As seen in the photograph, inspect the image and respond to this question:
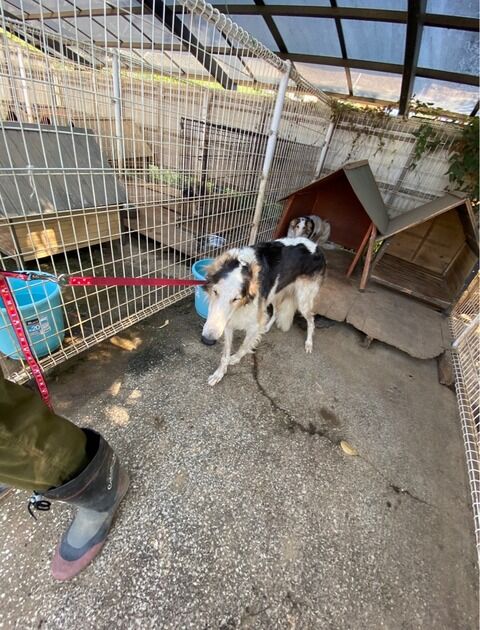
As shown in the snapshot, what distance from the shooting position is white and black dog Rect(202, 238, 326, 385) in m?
2.12

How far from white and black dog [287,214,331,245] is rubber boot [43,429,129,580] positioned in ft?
11.5

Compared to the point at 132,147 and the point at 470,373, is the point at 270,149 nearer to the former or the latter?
the point at 132,147

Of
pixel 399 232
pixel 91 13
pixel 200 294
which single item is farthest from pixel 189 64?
pixel 399 232

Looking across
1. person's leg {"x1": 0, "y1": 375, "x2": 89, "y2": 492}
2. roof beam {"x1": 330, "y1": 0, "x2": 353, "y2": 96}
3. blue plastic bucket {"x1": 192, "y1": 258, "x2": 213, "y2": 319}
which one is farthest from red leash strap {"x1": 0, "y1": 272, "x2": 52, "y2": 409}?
roof beam {"x1": 330, "y1": 0, "x2": 353, "y2": 96}

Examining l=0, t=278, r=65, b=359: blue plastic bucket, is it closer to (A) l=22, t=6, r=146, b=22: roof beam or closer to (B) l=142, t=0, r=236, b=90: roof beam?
(A) l=22, t=6, r=146, b=22: roof beam

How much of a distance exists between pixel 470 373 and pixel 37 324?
3.82 metres

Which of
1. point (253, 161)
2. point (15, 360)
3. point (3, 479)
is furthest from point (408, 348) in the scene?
point (15, 360)

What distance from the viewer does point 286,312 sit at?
3.34m

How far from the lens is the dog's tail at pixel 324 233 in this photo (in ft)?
15.9

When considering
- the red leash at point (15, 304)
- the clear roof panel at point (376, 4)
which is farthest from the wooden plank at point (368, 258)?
the clear roof panel at point (376, 4)

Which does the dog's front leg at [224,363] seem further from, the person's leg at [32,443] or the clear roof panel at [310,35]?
the clear roof panel at [310,35]

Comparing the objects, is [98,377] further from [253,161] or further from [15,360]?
[253,161]

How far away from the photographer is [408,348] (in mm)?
3166

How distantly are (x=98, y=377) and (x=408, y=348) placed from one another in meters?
3.21
